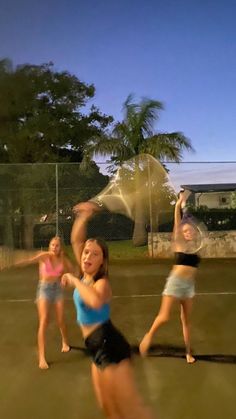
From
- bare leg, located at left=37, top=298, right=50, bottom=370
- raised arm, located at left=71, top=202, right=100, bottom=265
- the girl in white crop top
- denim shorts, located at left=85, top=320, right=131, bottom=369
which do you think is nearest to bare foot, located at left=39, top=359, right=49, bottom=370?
bare leg, located at left=37, top=298, right=50, bottom=370

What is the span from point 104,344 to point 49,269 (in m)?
2.10

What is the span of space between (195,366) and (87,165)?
885cm

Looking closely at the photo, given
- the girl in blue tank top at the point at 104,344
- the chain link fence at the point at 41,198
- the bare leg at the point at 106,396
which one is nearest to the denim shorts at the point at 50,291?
the girl in blue tank top at the point at 104,344

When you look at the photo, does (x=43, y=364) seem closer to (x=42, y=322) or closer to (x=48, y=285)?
(x=42, y=322)

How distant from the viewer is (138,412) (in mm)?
2400

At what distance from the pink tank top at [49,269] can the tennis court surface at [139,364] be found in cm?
94

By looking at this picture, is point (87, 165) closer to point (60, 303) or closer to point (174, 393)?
point (60, 303)

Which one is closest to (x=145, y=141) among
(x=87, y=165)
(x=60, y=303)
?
(x=87, y=165)

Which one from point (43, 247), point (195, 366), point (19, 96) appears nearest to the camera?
point (195, 366)

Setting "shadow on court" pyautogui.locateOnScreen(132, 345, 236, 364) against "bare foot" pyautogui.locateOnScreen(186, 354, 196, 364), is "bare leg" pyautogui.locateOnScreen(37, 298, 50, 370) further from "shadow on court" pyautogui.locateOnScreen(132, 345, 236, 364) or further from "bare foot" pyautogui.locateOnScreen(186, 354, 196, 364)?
"bare foot" pyautogui.locateOnScreen(186, 354, 196, 364)

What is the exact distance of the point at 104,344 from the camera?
2.53 metres

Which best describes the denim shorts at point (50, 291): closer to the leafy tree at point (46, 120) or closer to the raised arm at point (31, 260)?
the raised arm at point (31, 260)

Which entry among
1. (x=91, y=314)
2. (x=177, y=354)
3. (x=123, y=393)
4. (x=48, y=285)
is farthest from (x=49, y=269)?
(x=123, y=393)

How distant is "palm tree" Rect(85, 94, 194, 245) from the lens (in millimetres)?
13633
